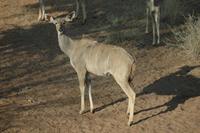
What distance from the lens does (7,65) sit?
26.9 feet

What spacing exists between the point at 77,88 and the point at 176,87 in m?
2.19

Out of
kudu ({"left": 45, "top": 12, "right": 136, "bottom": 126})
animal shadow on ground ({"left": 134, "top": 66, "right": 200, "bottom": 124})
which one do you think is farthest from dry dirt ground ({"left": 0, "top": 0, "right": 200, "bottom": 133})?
kudu ({"left": 45, "top": 12, "right": 136, "bottom": 126})

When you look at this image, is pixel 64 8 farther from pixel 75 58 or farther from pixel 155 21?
pixel 75 58

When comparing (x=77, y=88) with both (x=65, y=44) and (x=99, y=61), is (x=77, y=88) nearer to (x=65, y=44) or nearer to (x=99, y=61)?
(x=65, y=44)

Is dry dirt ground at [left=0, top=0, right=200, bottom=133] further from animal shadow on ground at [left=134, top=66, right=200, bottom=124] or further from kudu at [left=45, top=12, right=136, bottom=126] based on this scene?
kudu at [left=45, top=12, right=136, bottom=126]

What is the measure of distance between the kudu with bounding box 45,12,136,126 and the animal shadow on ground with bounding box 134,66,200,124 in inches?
40.0

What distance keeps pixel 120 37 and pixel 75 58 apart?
13.8ft

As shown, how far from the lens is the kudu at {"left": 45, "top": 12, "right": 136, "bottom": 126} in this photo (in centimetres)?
502

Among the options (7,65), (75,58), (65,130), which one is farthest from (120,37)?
(65,130)

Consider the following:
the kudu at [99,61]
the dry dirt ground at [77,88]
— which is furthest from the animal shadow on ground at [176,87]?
the kudu at [99,61]

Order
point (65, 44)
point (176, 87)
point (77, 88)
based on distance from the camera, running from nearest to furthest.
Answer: point (65, 44) < point (176, 87) < point (77, 88)

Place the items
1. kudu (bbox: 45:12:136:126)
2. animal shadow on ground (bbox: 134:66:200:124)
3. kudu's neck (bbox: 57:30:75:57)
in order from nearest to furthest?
kudu (bbox: 45:12:136:126)
kudu's neck (bbox: 57:30:75:57)
animal shadow on ground (bbox: 134:66:200:124)

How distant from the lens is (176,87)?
6.64 meters

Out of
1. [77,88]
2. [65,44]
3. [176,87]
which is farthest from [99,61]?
[176,87]
